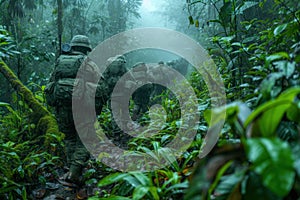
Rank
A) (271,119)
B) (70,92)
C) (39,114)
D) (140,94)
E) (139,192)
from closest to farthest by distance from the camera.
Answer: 1. (271,119)
2. (139,192)
3. (70,92)
4. (39,114)
5. (140,94)

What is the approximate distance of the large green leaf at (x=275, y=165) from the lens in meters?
0.70

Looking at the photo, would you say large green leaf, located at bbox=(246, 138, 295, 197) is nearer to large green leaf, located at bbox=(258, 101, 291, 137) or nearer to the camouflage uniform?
large green leaf, located at bbox=(258, 101, 291, 137)

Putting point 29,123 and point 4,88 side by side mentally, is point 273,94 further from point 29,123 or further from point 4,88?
point 4,88

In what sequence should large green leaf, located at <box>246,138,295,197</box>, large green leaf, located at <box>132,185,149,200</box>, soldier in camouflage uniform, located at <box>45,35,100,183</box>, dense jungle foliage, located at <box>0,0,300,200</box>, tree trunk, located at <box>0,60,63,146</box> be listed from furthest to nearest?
tree trunk, located at <box>0,60,63,146</box> < soldier in camouflage uniform, located at <box>45,35,100,183</box> < large green leaf, located at <box>132,185,149,200</box> < dense jungle foliage, located at <box>0,0,300,200</box> < large green leaf, located at <box>246,138,295,197</box>

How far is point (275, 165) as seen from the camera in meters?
0.72

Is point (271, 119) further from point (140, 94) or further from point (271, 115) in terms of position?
point (140, 94)

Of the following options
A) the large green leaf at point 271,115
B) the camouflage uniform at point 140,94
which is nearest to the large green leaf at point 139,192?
the large green leaf at point 271,115

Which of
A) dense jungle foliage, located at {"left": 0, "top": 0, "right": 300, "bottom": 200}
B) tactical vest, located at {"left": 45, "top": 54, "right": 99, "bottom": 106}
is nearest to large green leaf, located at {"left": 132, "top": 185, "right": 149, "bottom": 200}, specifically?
dense jungle foliage, located at {"left": 0, "top": 0, "right": 300, "bottom": 200}

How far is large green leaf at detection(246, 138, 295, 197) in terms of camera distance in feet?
2.31

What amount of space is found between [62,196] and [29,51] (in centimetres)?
492

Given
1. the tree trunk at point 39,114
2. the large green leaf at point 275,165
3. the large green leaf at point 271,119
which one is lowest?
the tree trunk at point 39,114

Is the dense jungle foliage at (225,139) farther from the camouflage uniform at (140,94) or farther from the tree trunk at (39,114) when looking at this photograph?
the camouflage uniform at (140,94)

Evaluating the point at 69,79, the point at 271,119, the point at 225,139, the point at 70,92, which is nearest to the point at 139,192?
the point at 225,139

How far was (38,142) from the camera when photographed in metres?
4.65
